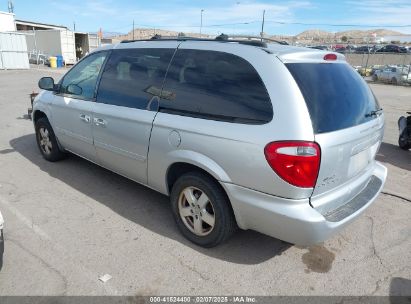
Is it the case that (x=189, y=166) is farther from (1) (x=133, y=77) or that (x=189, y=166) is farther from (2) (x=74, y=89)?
(2) (x=74, y=89)

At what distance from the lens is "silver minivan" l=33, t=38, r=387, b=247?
8.42ft

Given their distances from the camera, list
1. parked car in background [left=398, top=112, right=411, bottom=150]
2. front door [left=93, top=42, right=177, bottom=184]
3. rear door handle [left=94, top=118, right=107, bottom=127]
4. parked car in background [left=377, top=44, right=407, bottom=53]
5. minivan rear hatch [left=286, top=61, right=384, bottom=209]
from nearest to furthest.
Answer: minivan rear hatch [left=286, top=61, right=384, bottom=209] → front door [left=93, top=42, right=177, bottom=184] → rear door handle [left=94, top=118, right=107, bottom=127] → parked car in background [left=398, top=112, right=411, bottom=150] → parked car in background [left=377, top=44, right=407, bottom=53]

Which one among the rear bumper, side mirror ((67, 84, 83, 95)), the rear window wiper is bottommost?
Answer: the rear bumper

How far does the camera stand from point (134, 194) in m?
4.35

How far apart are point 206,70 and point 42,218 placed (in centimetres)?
234

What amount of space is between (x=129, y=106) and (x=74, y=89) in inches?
52.3

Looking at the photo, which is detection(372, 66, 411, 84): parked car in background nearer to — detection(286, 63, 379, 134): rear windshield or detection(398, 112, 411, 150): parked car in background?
detection(398, 112, 411, 150): parked car in background

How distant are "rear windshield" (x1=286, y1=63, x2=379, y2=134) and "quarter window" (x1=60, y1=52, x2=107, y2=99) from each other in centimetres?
253

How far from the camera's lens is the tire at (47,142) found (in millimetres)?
5145

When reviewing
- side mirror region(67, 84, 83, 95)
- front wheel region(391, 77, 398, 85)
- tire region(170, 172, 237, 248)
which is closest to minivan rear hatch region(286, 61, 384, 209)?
tire region(170, 172, 237, 248)

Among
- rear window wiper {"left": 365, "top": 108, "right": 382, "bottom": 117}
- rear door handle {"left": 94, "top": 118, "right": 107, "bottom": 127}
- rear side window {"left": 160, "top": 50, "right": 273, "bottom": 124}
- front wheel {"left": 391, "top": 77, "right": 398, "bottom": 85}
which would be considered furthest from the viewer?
front wheel {"left": 391, "top": 77, "right": 398, "bottom": 85}

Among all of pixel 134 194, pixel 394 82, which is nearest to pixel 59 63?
pixel 394 82

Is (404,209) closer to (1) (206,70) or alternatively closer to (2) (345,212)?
(2) (345,212)

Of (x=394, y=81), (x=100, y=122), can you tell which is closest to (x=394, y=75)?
(x=394, y=81)
